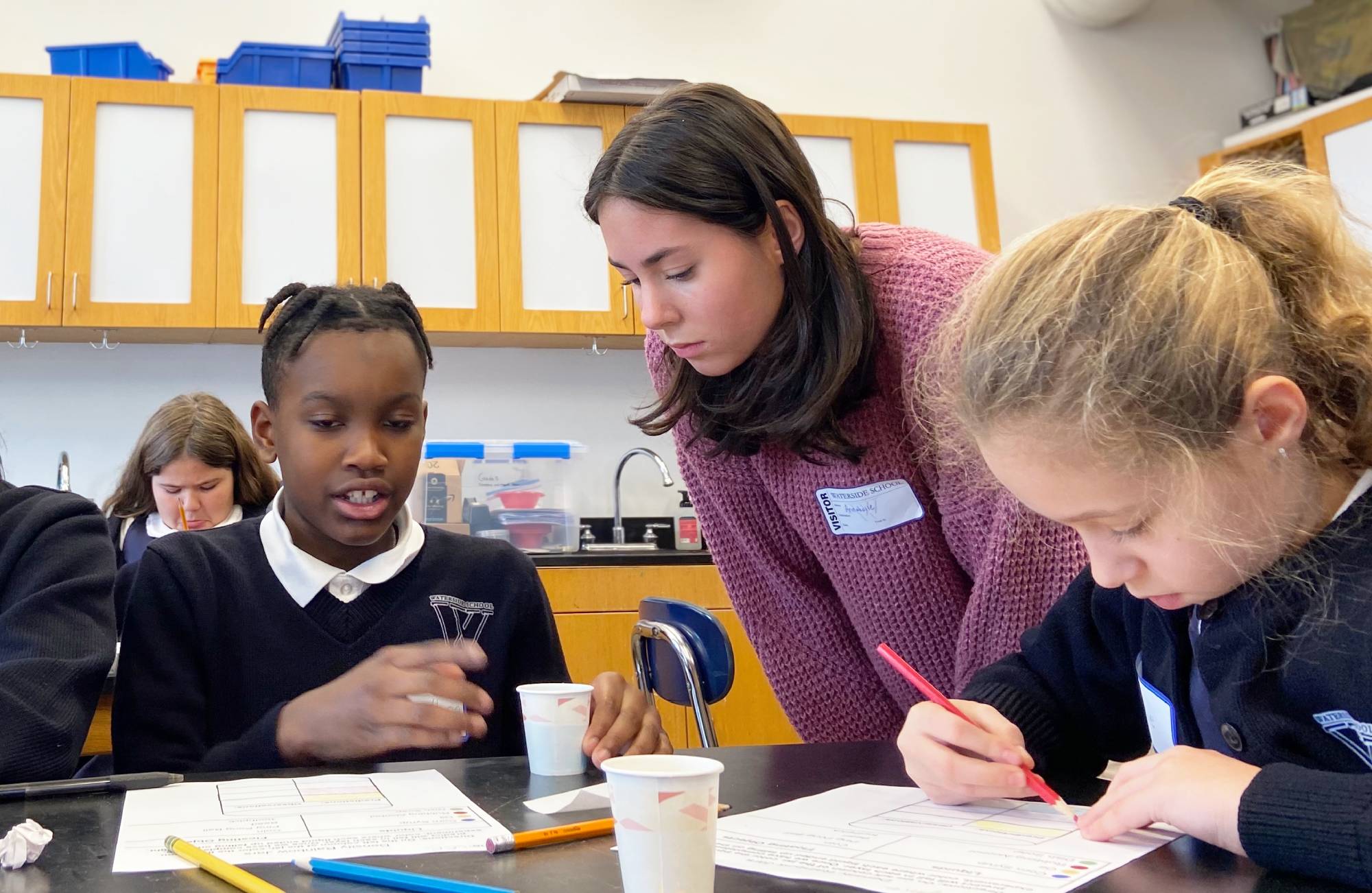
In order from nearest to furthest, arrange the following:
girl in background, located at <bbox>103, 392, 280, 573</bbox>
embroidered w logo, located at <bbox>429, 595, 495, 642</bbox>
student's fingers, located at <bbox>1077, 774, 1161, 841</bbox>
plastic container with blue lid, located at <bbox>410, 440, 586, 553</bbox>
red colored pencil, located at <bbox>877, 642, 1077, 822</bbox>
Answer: student's fingers, located at <bbox>1077, 774, 1161, 841</bbox>
red colored pencil, located at <bbox>877, 642, 1077, 822</bbox>
embroidered w logo, located at <bbox>429, 595, 495, 642</bbox>
girl in background, located at <bbox>103, 392, 280, 573</bbox>
plastic container with blue lid, located at <bbox>410, 440, 586, 553</bbox>

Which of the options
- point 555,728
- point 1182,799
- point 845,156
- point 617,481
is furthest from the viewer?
point 845,156

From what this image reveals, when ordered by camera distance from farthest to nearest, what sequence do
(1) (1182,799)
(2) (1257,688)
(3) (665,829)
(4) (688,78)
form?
1. (4) (688,78)
2. (2) (1257,688)
3. (1) (1182,799)
4. (3) (665,829)

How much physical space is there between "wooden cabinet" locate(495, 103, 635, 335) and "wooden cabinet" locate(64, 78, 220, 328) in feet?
2.65

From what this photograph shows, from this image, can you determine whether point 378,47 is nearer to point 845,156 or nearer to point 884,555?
point 845,156

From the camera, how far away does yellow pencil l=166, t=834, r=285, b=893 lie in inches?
24.5

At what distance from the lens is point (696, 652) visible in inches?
59.9

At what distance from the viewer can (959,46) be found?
4.41 meters

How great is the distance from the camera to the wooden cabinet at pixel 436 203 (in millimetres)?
3475

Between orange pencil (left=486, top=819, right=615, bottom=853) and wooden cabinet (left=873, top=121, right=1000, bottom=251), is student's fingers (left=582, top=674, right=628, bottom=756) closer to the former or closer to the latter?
orange pencil (left=486, top=819, right=615, bottom=853)


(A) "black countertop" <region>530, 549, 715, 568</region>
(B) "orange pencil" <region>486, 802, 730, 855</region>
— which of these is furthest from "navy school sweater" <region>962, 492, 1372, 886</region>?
(A) "black countertop" <region>530, 549, 715, 568</region>

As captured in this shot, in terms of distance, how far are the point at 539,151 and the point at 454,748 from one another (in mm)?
2593

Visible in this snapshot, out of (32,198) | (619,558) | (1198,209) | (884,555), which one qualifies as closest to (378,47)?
(32,198)

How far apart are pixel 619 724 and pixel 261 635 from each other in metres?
0.55

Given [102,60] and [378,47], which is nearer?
[102,60]
